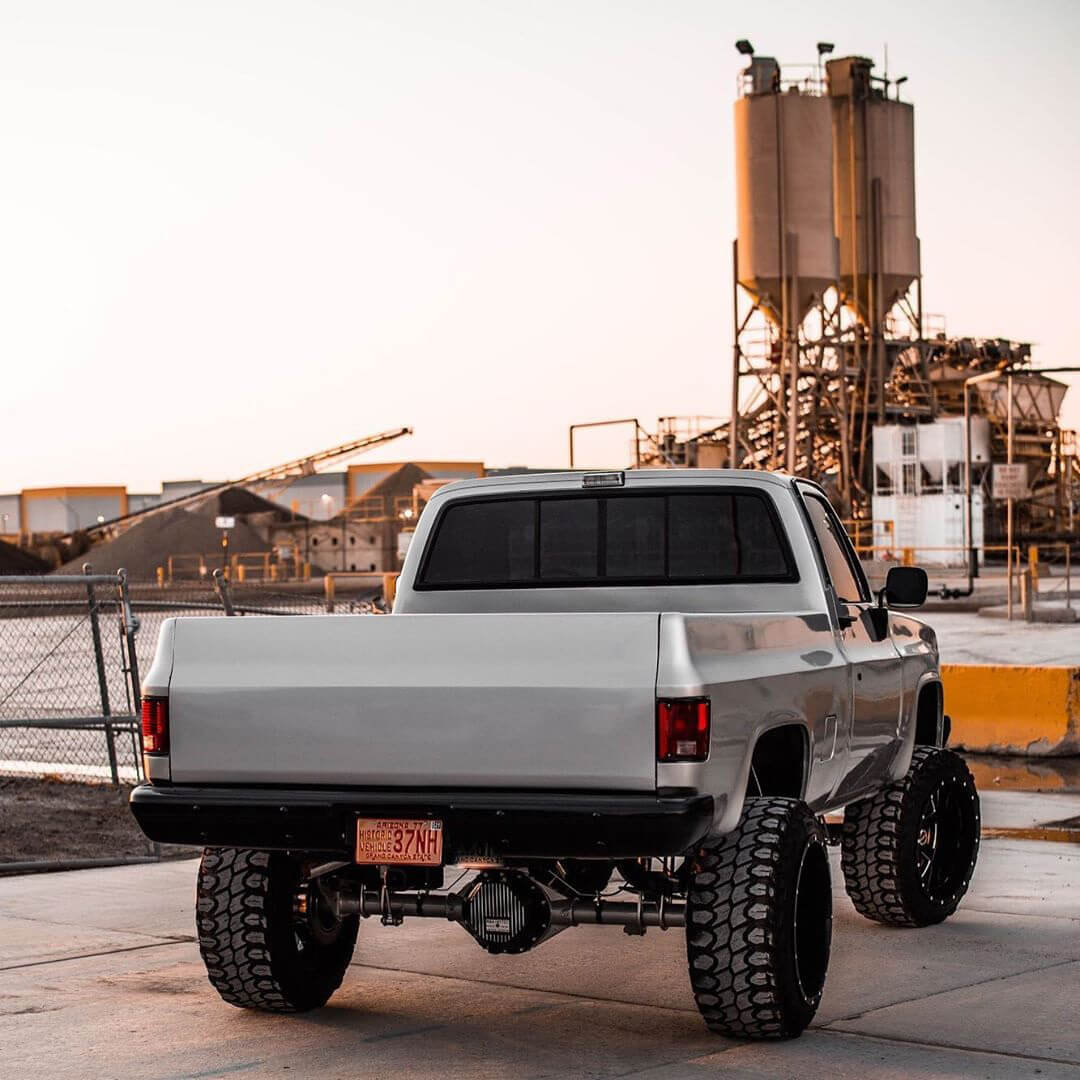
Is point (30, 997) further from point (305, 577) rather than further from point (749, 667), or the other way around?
point (305, 577)

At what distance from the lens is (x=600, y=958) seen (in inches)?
308

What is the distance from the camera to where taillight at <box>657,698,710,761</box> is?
18.3 ft

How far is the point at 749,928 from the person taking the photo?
591cm

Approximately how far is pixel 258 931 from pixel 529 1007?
1124mm

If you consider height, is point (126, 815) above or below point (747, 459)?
below

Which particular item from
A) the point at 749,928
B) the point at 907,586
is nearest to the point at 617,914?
the point at 749,928

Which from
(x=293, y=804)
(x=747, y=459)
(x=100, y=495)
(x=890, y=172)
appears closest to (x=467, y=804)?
(x=293, y=804)

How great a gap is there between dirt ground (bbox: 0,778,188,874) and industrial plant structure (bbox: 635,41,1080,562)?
58.7 m

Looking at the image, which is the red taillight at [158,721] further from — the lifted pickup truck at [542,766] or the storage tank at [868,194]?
the storage tank at [868,194]

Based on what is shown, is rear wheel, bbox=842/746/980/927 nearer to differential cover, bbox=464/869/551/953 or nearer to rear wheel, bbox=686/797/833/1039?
rear wheel, bbox=686/797/833/1039

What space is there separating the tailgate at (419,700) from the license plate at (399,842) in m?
0.14

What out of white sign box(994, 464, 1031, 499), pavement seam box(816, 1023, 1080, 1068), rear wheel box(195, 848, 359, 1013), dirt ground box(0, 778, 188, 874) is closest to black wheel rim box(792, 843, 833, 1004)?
pavement seam box(816, 1023, 1080, 1068)

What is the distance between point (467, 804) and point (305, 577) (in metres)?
92.0

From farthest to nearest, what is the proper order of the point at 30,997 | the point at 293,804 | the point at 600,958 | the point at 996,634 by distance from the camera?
the point at 996,634 → the point at 600,958 → the point at 30,997 → the point at 293,804
